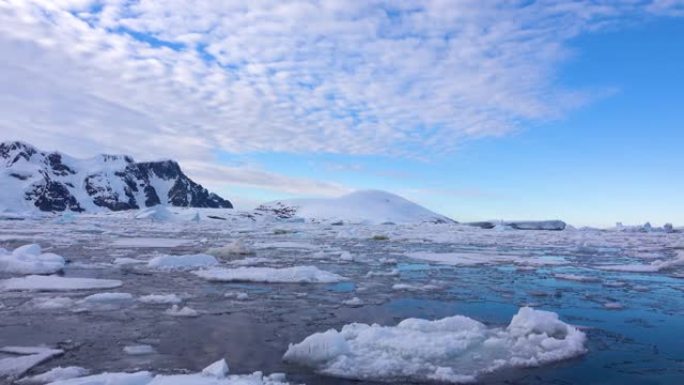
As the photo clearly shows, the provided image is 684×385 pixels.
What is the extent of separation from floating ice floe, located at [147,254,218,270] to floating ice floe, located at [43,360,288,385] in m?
8.81

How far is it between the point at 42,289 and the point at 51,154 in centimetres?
14704

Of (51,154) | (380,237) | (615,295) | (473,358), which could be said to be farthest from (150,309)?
(51,154)

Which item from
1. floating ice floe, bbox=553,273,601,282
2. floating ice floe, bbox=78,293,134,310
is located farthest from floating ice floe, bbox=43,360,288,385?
floating ice floe, bbox=553,273,601,282

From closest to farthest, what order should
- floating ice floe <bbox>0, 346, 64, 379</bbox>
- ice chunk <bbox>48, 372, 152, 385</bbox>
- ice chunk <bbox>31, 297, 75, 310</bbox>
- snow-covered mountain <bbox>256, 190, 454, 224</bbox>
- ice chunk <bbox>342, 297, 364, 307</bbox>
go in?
ice chunk <bbox>48, 372, 152, 385</bbox> < floating ice floe <bbox>0, 346, 64, 379</bbox> < ice chunk <bbox>31, 297, 75, 310</bbox> < ice chunk <bbox>342, 297, 364, 307</bbox> < snow-covered mountain <bbox>256, 190, 454, 224</bbox>

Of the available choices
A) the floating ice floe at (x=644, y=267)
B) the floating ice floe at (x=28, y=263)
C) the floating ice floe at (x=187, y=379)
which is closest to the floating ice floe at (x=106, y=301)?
the floating ice floe at (x=187, y=379)

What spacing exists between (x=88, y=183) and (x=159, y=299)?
148 meters

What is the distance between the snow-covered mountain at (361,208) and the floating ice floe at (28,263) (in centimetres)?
10141

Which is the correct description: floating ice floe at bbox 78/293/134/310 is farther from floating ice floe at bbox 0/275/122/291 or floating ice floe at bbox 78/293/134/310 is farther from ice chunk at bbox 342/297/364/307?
ice chunk at bbox 342/297/364/307

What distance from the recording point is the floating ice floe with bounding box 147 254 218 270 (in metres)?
13.3

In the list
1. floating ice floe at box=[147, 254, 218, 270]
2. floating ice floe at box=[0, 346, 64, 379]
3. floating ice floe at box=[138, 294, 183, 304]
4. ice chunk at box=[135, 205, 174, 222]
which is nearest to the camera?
floating ice floe at box=[0, 346, 64, 379]

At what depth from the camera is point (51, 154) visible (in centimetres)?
13900

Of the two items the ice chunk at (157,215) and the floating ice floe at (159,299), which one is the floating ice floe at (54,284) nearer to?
the floating ice floe at (159,299)

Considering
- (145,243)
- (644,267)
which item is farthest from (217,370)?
(145,243)

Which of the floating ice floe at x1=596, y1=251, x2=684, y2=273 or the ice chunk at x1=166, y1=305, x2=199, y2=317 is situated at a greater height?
the floating ice floe at x1=596, y1=251, x2=684, y2=273
